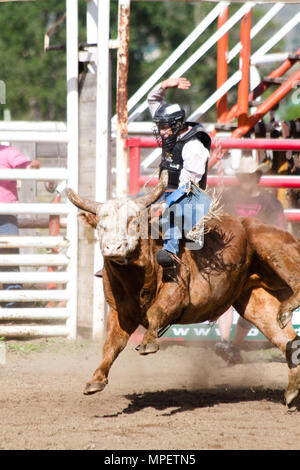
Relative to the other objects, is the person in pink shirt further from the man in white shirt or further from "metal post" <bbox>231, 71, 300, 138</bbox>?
the man in white shirt

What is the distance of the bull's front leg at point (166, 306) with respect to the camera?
5.00 metres

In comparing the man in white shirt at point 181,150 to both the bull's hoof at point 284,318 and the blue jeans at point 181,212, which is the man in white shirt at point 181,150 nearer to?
the blue jeans at point 181,212

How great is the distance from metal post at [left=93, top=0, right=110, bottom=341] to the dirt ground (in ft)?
1.18

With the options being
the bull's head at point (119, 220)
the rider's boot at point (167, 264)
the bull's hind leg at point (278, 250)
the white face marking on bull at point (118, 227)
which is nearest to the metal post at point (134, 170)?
the bull's hind leg at point (278, 250)

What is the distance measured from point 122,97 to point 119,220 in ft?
8.85

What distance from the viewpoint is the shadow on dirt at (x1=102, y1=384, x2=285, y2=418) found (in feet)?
17.6

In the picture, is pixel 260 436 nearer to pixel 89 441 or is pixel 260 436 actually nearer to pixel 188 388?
pixel 89 441

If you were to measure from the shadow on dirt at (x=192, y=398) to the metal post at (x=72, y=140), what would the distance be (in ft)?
6.66

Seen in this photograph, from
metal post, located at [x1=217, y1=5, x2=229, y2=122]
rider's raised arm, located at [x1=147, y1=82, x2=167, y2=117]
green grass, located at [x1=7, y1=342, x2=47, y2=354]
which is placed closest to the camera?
rider's raised arm, located at [x1=147, y1=82, x2=167, y2=117]

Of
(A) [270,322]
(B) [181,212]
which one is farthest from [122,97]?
(A) [270,322]

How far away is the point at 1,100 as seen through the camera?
7688 millimetres

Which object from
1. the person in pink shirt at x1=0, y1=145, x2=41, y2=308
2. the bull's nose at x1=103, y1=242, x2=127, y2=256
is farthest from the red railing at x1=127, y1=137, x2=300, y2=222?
the bull's nose at x1=103, y1=242, x2=127, y2=256
